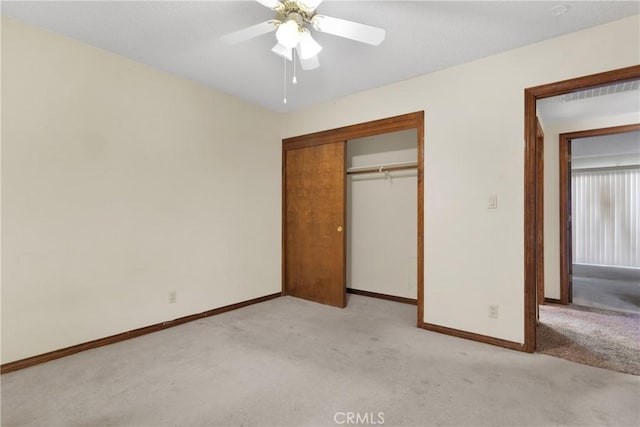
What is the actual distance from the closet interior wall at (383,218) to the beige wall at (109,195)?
1.54 metres

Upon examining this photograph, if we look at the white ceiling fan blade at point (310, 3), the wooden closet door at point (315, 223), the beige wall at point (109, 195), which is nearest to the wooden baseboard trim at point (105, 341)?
the beige wall at point (109, 195)

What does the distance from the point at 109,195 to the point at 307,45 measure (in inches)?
80.2

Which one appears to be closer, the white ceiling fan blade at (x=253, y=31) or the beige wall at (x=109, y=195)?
the white ceiling fan blade at (x=253, y=31)

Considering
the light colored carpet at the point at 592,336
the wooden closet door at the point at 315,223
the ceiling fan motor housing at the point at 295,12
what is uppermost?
the ceiling fan motor housing at the point at 295,12

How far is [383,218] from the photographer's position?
13.6ft

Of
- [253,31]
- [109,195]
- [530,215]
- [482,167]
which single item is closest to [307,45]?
[253,31]

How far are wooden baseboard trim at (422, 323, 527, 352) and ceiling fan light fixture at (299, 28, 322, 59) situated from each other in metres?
2.56

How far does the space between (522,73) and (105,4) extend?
3.09 metres

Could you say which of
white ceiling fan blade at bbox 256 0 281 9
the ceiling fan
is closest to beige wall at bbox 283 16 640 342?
the ceiling fan

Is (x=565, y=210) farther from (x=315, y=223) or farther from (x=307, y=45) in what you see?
(x=307, y=45)

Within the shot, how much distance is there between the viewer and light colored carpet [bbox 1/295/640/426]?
168cm

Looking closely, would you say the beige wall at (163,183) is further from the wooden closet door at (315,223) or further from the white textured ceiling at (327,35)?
the wooden closet door at (315,223)

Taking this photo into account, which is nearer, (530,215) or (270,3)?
(270,3)

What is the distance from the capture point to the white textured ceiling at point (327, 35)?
1993 mm
